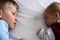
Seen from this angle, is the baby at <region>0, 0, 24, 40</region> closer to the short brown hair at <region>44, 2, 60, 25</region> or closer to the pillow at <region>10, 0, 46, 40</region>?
the pillow at <region>10, 0, 46, 40</region>

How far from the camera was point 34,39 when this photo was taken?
59.7 inches

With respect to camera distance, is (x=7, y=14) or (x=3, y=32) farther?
(x=7, y=14)

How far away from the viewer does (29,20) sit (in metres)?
1.61

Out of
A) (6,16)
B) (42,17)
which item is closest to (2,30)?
(6,16)

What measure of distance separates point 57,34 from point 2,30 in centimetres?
43

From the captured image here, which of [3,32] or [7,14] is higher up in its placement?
[7,14]

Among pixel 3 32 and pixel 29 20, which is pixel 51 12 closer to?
pixel 29 20

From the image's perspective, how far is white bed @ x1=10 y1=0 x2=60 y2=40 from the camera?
1.55 meters

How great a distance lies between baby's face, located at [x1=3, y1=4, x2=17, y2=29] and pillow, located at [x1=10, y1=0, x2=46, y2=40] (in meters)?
0.04

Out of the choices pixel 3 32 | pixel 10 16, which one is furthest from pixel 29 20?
pixel 3 32

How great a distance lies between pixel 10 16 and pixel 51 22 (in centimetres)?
35

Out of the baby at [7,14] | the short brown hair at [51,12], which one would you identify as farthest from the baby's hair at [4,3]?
the short brown hair at [51,12]

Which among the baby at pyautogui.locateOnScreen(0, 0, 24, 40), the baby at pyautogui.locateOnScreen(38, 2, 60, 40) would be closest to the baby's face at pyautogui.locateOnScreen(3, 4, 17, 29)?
the baby at pyautogui.locateOnScreen(0, 0, 24, 40)

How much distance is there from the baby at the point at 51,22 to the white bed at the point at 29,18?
0.16ft
